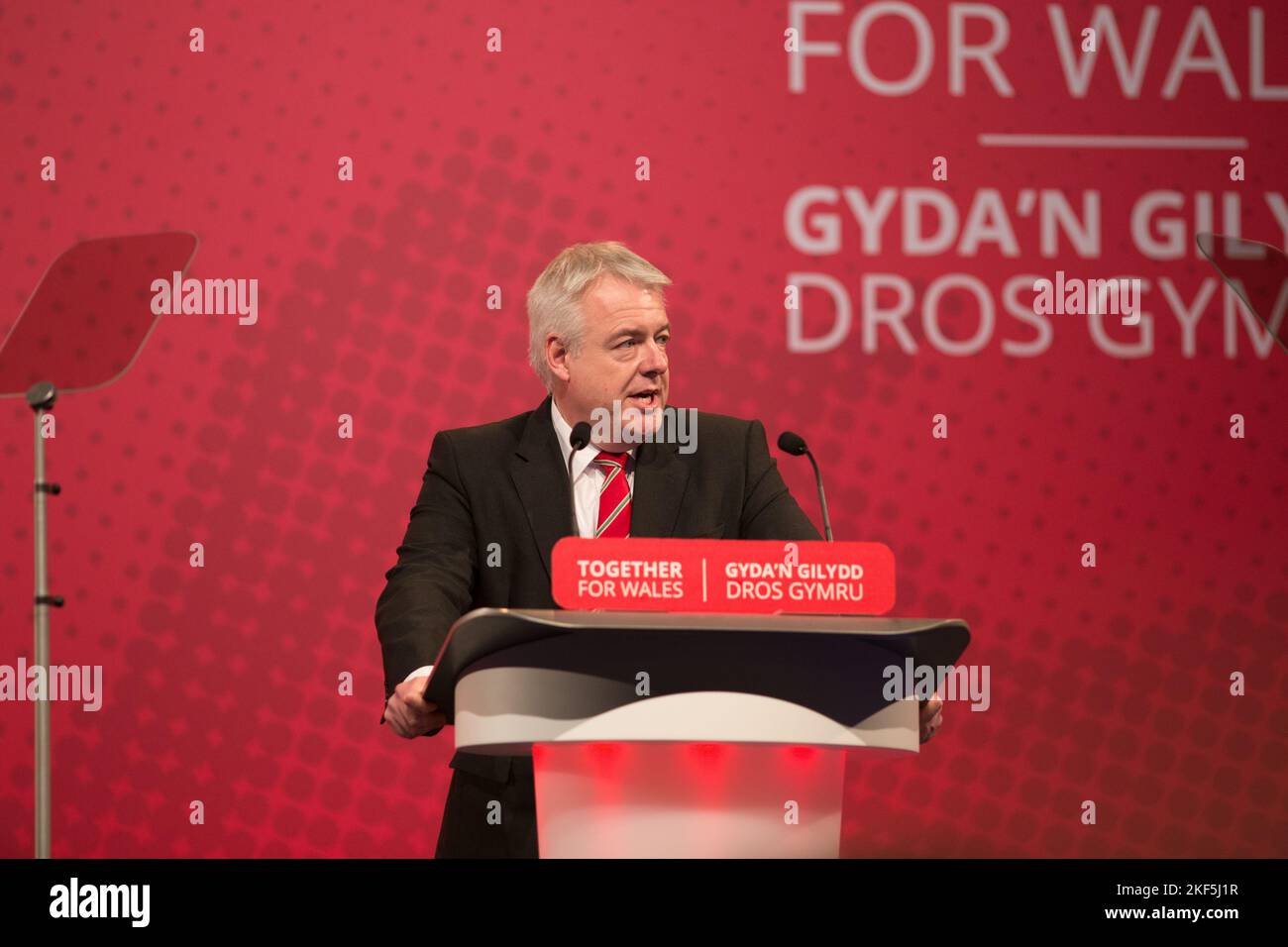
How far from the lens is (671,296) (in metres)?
4.15

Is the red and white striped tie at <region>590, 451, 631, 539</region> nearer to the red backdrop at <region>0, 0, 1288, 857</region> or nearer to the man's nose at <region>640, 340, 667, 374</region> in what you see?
the man's nose at <region>640, 340, 667, 374</region>

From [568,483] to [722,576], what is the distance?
99 centimetres

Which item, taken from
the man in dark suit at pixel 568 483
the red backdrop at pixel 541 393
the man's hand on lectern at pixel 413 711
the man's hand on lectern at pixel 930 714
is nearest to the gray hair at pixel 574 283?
the man in dark suit at pixel 568 483

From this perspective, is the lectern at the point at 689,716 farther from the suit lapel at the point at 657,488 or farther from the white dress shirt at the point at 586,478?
the white dress shirt at the point at 586,478

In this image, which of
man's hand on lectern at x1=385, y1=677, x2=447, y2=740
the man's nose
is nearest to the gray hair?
the man's nose

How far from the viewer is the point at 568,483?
10.1 ft

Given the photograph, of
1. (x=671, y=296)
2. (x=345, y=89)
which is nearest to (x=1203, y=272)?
Answer: (x=671, y=296)

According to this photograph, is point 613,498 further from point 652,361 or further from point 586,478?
point 652,361

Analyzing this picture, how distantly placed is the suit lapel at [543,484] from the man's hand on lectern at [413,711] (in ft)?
2.19

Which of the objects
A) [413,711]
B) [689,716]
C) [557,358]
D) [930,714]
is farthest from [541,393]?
[689,716]

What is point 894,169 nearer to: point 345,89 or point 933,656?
point 345,89

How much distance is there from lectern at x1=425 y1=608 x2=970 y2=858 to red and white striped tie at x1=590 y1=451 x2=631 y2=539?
984mm
